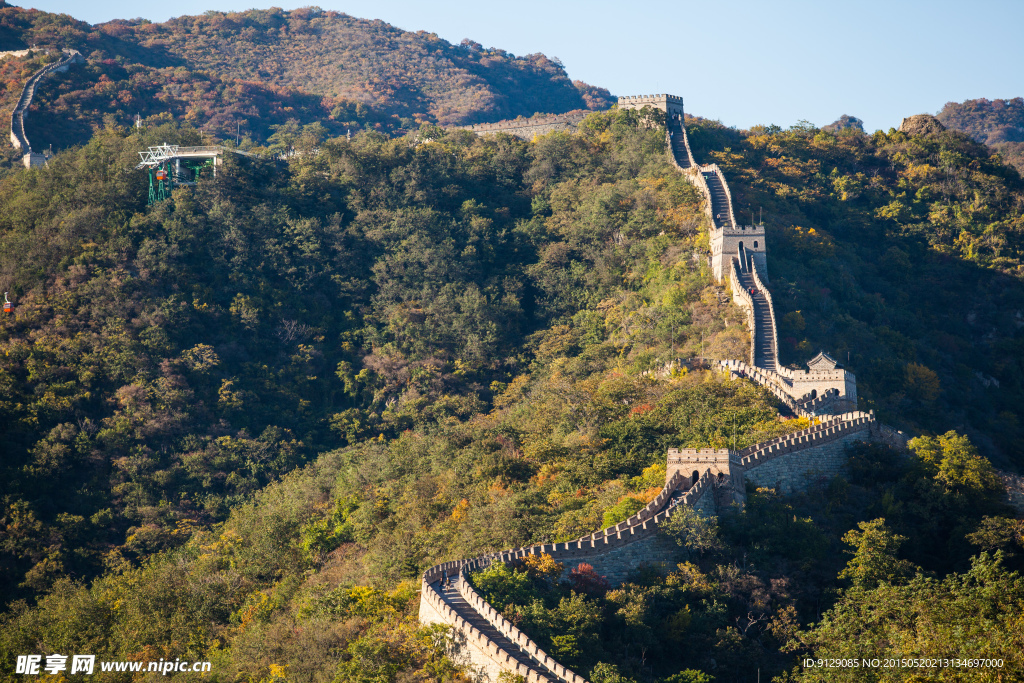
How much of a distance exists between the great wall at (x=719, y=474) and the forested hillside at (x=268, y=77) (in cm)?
7067

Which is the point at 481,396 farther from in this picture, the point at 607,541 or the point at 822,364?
the point at 607,541

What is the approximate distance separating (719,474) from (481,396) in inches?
1214

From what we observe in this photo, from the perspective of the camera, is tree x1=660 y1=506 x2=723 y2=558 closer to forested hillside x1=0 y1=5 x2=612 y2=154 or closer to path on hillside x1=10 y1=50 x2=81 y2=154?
path on hillside x1=10 y1=50 x2=81 y2=154

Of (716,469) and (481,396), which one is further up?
(716,469)

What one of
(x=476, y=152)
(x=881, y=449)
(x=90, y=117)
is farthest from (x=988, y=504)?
(x=90, y=117)

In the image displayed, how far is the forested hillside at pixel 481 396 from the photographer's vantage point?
42.6 m

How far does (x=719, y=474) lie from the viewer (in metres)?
46.5

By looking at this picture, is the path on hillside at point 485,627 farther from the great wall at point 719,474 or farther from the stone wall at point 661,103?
the stone wall at point 661,103

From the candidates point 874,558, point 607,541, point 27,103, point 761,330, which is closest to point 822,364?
point 761,330

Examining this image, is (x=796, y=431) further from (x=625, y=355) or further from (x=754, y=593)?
(x=625, y=355)

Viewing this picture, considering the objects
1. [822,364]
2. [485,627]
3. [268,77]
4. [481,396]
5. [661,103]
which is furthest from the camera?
[268,77]

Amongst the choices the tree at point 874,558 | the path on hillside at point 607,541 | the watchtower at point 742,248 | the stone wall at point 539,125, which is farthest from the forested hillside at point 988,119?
the tree at point 874,558

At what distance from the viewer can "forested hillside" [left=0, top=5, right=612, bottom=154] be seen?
120 metres

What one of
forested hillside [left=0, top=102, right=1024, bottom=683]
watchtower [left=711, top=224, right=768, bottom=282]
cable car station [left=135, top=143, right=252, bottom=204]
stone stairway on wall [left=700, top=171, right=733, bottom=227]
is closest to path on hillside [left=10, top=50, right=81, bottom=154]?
forested hillside [left=0, top=102, right=1024, bottom=683]
